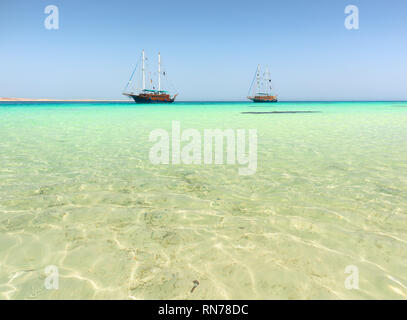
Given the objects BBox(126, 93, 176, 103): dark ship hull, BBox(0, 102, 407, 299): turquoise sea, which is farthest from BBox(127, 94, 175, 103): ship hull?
BBox(0, 102, 407, 299): turquoise sea

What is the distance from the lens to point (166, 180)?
20.2ft

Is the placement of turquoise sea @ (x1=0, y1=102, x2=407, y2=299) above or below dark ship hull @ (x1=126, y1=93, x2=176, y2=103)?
below

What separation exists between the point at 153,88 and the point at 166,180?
96145mm

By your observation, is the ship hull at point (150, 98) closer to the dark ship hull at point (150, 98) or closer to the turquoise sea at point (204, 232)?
the dark ship hull at point (150, 98)

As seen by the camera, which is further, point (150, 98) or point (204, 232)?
point (150, 98)

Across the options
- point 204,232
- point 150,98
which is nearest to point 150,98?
point 150,98

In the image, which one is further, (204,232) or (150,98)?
(150,98)

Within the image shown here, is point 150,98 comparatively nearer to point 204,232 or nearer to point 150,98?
point 150,98

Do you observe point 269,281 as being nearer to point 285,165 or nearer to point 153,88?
point 285,165

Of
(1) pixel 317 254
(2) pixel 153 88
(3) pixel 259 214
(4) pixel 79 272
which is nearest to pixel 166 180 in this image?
(3) pixel 259 214

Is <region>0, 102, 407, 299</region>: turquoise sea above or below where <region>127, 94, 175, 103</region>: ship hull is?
below

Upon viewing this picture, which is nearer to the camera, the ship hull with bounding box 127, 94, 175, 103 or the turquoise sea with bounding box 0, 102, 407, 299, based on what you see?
the turquoise sea with bounding box 0, 102, 407, 299

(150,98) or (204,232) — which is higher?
(150,98)

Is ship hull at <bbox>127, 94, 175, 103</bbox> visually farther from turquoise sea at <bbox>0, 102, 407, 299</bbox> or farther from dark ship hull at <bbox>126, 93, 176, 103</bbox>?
turquoise sea at <bbox>0, 102, 407, 299</bbox>
